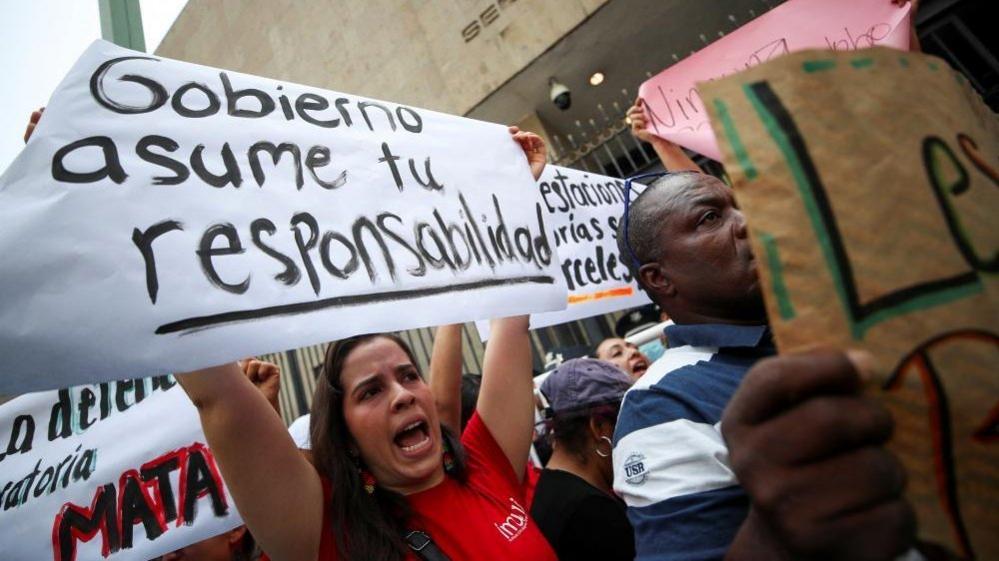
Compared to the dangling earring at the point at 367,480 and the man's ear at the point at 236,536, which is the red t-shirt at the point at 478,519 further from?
the man's ear at the point at 236,536

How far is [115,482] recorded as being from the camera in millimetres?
1774

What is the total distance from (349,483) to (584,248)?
169cm

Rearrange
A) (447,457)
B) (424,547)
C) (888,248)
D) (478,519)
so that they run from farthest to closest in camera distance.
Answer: (447,457), (478,519), (424,547), (888,248)

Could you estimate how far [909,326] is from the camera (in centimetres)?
54

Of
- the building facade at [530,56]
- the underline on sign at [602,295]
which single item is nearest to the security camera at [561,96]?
the building facade at [530,56]

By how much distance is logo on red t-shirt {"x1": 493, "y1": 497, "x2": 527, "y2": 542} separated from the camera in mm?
1448

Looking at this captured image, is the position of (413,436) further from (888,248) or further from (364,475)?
(888,248)

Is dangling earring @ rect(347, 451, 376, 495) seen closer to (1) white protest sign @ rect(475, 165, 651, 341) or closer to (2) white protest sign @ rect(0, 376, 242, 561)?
(2) white protest sign @ rect(0, 376, 242, 561)

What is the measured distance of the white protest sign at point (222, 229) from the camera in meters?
0.93

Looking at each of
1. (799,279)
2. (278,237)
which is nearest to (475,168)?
(278,237)

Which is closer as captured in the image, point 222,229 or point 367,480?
point 222,229

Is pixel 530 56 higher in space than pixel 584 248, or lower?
higher

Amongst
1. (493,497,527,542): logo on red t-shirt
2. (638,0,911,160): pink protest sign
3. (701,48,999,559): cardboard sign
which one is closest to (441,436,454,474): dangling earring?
(493,497,527,542): logo on red t-shirt

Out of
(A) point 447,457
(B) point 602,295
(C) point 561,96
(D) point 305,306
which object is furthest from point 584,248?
(C) point 561,96
